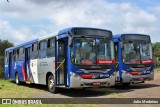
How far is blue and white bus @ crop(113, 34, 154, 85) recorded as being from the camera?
61.6 feet

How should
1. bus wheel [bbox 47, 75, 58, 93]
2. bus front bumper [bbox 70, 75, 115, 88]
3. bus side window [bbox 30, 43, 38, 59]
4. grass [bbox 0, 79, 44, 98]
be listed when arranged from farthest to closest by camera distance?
bus side window [bbox 30, 43, 38, 59]
bus wheel [bbox 47, 75, 58, 93]
grass [bbox 0, 79, 44, 98]
bus front bumper [bbox 70, 75, 115, 88]

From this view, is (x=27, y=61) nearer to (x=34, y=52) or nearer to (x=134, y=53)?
(x=34, y=52)

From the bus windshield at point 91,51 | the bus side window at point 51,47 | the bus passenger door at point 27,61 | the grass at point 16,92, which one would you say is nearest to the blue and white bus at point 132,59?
the bus windshield at point 91,51

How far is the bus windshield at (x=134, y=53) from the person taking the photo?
18.9 metres

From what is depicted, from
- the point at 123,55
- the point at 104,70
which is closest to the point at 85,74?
the point at 104,70

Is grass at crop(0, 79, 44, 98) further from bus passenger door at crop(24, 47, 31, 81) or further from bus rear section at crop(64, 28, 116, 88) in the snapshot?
bus rear section at crop(64, 28, 116, 88)

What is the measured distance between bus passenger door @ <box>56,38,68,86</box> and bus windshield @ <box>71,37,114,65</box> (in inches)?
34.4

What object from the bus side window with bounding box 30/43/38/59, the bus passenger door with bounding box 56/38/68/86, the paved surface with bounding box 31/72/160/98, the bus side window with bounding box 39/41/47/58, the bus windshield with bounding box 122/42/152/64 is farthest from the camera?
the bus side window with bounding box 30/43/38/59

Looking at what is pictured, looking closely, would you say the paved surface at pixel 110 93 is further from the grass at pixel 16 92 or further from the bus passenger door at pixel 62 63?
the bus passenger door at pixel 62 63

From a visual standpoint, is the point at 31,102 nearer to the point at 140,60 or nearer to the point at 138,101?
the point at 138,101

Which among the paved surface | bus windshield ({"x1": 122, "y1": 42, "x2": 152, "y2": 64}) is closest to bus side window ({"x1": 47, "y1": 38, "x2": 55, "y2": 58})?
the paved surface

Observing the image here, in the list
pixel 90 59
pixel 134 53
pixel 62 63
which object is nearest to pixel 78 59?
pixel 90 59

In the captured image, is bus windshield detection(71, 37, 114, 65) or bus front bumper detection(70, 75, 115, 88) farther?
bus windshield detection(71, 37, 114, 65)

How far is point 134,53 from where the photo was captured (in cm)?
1900
